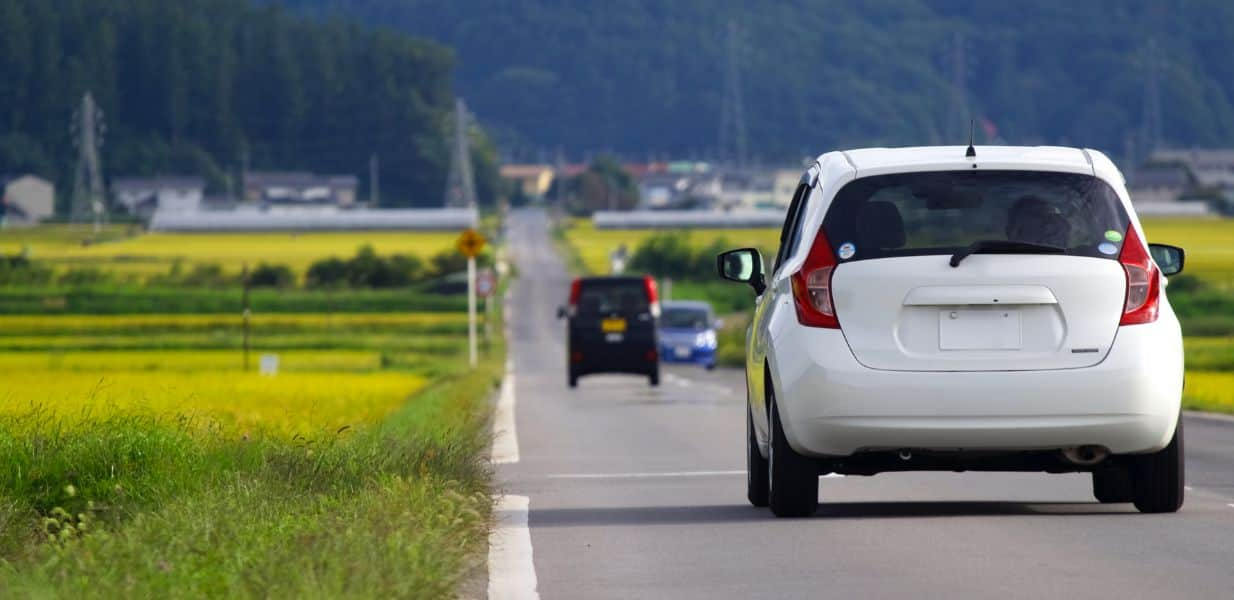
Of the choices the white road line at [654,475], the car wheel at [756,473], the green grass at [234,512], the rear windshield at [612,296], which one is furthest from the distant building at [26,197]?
the car wheel at [756,473]

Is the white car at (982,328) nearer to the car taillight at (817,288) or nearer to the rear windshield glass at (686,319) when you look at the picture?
the car taillight at (817,288)

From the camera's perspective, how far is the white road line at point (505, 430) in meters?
19.3

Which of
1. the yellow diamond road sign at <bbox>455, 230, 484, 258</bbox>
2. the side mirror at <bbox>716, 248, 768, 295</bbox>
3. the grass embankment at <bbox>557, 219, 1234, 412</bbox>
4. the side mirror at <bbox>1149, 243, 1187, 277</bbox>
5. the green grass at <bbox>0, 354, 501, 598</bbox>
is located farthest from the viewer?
the yellow diamond road sign at <bbox>455, 230, 484, 258</bbox>

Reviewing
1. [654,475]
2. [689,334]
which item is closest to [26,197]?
[689,334]

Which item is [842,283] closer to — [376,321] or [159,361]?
[159,361]

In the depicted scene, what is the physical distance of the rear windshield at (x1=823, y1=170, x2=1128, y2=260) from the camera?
11.8 m

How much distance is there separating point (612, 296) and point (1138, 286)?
2856cm

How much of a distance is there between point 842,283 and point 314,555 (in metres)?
3.74

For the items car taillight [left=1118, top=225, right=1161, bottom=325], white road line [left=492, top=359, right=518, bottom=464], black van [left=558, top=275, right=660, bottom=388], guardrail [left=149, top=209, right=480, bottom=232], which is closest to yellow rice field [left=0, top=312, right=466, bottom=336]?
white road line [left=492, top=359, right=518, bottom=464]

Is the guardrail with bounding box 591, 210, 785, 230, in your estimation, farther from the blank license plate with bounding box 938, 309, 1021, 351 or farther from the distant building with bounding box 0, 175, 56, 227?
the blank license plate with bounding box 938, 309, 1021, 351

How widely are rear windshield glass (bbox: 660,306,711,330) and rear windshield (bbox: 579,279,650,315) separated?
14862 mm

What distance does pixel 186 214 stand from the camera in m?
159

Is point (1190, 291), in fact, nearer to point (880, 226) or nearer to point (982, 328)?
point (880, 226)

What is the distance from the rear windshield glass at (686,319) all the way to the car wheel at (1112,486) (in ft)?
137
